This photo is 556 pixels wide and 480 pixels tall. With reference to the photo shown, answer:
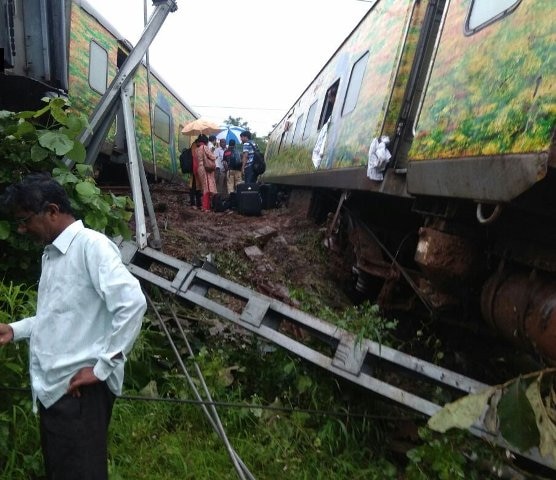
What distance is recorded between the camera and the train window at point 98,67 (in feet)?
24.8

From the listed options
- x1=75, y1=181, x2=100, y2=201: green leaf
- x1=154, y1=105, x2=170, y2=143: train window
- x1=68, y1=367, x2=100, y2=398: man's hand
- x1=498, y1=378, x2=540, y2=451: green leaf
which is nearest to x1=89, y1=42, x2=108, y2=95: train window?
x1=154, y1=105, x2=170, y2=143: train window

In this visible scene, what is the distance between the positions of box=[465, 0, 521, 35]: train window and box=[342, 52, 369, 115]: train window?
7.51 ft

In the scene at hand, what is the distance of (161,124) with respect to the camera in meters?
11.9

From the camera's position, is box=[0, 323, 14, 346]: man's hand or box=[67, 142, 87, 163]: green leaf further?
box=[67, 142, 87, 163]: green leaf

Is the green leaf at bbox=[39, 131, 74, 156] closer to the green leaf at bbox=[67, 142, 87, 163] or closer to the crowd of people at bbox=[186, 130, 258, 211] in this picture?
the green leaf at bbox=[67, 142, 87, 163]

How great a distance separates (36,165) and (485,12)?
326 cm

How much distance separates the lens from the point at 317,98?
8844 millimetres

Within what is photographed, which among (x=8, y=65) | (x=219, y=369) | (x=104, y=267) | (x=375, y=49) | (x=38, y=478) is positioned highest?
(x=375, y=49)

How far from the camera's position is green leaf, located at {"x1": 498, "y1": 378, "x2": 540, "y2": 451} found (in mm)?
2109

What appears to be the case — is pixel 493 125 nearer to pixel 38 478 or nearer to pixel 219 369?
pixel 219 369

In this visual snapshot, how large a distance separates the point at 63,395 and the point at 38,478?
96cm

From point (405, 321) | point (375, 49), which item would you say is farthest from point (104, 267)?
point (375, 49)

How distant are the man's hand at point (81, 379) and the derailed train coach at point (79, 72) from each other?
3364mm

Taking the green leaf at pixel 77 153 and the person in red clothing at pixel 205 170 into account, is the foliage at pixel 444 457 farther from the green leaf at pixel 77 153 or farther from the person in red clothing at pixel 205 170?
the person in red clothing at pixel 205 170
